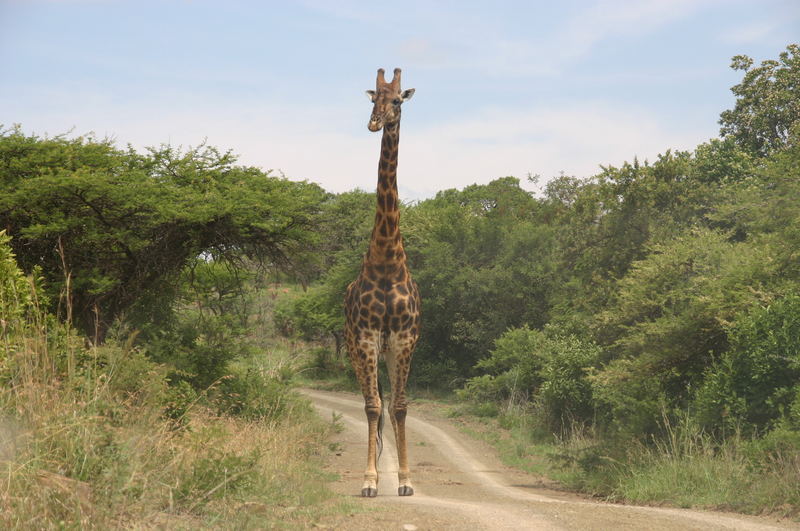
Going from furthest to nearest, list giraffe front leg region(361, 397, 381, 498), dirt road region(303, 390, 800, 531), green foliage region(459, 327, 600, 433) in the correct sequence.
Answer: green foliage region(459, 327, 600, 433)
giraffe front leg region(361, 397, 381, 498)
dirt road region(303, 390, 800, 531)

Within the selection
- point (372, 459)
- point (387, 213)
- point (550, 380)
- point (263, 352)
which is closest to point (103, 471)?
point (372, 459)

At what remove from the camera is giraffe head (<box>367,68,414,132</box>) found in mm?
10344

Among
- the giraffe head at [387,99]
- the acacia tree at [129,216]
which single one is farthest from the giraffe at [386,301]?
the acacia tree at [129,216]

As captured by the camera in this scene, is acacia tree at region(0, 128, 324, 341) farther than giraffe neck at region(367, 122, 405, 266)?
Yes

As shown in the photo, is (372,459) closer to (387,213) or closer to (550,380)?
(387,213)

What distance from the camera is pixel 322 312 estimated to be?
1478 inches

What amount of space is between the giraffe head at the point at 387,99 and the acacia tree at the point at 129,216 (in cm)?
600

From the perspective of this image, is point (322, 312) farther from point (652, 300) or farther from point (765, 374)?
point (765, 374)

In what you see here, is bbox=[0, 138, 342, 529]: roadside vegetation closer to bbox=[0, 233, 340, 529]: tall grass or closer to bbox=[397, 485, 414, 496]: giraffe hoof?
bbox=[0, 233, 340, 529]: tall grass

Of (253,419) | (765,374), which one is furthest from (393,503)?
(253,419)

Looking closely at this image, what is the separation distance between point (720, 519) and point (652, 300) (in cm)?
847

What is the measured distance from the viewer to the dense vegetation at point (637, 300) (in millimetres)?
10969

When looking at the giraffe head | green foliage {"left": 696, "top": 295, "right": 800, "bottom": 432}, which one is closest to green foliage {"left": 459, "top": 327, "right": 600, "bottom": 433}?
green foliage {"left": 696, "top": 295, "right": 800, "bottom": 432}

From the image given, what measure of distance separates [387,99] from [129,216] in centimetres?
758
